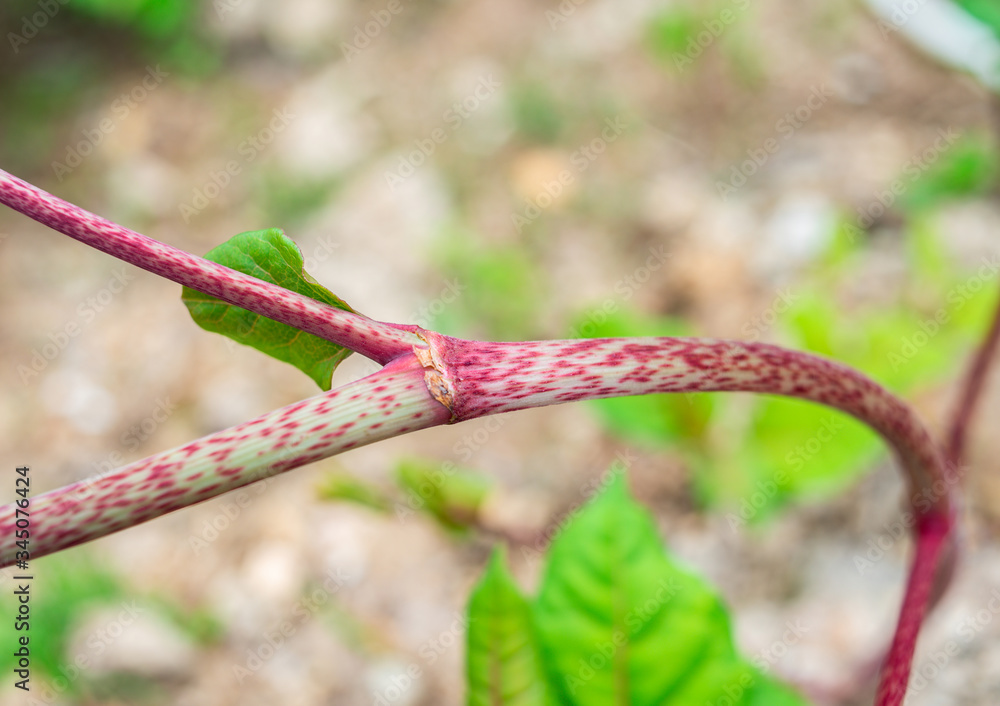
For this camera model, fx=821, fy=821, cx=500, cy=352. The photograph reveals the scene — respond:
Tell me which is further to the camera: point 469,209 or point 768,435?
point 469,209

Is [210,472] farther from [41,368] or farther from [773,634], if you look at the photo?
[41,368]

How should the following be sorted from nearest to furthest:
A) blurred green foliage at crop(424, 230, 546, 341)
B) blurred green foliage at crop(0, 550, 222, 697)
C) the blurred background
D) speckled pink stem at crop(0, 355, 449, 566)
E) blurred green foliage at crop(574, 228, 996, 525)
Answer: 1. speckled pink stem at crop(0, 355, 449, 566)
2. blurred green foliage at crop(574, 228, 996, 525)
3. the blurred background
4. blurred green foliage at crop(0, 550, 222, 697)
5. blurred green foliage at crop(424, 230, 546, 341)

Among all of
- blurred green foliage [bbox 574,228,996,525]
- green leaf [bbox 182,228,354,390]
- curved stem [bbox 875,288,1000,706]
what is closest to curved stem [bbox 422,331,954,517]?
green leaf [bbox 182,228,354,390]

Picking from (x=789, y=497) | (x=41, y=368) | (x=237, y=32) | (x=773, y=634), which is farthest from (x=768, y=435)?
(x=237, y=32)

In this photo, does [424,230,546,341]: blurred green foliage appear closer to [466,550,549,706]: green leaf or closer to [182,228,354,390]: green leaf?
[466,550,549,706]: green leaf

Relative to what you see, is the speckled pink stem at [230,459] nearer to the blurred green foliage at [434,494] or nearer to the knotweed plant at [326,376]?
the knotweed plant at [326,376]

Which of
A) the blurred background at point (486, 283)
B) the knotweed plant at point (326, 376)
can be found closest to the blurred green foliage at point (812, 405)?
the blurred background at point (486, 283)

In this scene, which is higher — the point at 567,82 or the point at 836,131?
the point at 567,82
